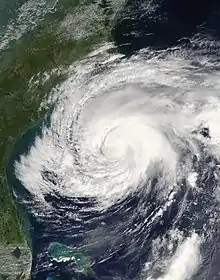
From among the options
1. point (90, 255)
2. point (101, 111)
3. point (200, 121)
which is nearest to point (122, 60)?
point (101, 111)

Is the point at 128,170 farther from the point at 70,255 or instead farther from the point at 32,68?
the point at 32,68

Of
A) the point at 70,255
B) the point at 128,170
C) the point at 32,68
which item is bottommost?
the point at 70,255

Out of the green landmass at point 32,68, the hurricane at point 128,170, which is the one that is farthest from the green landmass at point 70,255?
the green landmass at point 32,68

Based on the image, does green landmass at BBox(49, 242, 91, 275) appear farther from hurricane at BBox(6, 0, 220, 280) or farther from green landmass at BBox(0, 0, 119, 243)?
green landmass at BBox(0, 0, 119, 243)

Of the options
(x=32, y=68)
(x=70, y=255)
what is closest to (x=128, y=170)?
(x=70, y=255)

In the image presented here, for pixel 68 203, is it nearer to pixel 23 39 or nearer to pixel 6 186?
pixel 6 186

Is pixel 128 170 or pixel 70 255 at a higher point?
pixel 128 170
